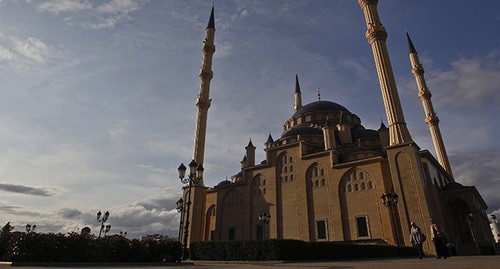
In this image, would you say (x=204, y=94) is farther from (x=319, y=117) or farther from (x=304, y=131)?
(x=319, y=117)

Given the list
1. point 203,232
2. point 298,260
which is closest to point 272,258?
point 298,260

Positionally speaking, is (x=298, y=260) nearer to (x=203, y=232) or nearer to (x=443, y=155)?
(x=203, y=232)

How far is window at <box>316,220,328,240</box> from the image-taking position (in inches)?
1097

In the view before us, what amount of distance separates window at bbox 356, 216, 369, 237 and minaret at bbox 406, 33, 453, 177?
15759mm

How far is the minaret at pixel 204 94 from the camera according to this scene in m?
33.8

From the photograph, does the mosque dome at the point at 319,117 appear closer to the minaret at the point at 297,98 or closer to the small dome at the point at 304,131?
the small dome at the point at 304,131

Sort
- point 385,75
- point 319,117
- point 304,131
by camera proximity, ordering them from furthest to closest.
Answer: point 319,117 → point 304,131 → point 385,75

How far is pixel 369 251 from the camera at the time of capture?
64.8ft

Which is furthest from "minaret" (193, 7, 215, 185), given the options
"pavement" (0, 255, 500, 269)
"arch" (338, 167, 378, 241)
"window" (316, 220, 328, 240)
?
"pavement" (0, 255, 500, 269)

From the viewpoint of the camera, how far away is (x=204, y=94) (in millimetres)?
36094

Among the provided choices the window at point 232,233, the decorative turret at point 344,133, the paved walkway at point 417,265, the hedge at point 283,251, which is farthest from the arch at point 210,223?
the paved walkway at point 417,265

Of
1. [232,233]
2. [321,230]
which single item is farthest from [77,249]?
[232,233]

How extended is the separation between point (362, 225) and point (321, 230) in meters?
3.58

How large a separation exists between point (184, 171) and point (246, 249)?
5130mm
